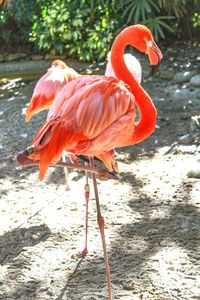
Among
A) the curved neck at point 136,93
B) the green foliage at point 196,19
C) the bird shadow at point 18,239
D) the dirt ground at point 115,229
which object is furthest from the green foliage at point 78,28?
the curved neck at point 136,93

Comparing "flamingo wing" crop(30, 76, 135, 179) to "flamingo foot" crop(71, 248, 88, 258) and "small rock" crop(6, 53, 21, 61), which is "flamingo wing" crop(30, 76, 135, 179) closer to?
"flamingo foot" crop(71, 248, 88, 258)

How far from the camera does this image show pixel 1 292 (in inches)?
110

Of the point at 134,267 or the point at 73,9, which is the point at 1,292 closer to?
the point at 134,267

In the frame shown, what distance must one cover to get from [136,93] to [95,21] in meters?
5.67

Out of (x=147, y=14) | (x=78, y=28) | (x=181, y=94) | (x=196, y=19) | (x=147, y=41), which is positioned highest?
(x=147, y=41)

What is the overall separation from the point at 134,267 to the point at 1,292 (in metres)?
0.73

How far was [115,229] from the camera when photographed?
3.37 m

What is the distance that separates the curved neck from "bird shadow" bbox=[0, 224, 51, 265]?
1.00 meters

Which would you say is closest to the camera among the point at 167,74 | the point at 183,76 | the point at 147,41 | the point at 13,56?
the point at 147,41

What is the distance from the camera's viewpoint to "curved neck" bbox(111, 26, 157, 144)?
2.74m

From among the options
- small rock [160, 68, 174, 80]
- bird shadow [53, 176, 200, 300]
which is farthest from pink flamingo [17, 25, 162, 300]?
small rock [160, 68, 174, 80]

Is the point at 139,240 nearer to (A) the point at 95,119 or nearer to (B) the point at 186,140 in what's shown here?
(A) the point at 95,119

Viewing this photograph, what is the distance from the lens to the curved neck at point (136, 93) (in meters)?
2.74

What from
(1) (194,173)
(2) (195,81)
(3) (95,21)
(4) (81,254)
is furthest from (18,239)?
(3) (95,21)
